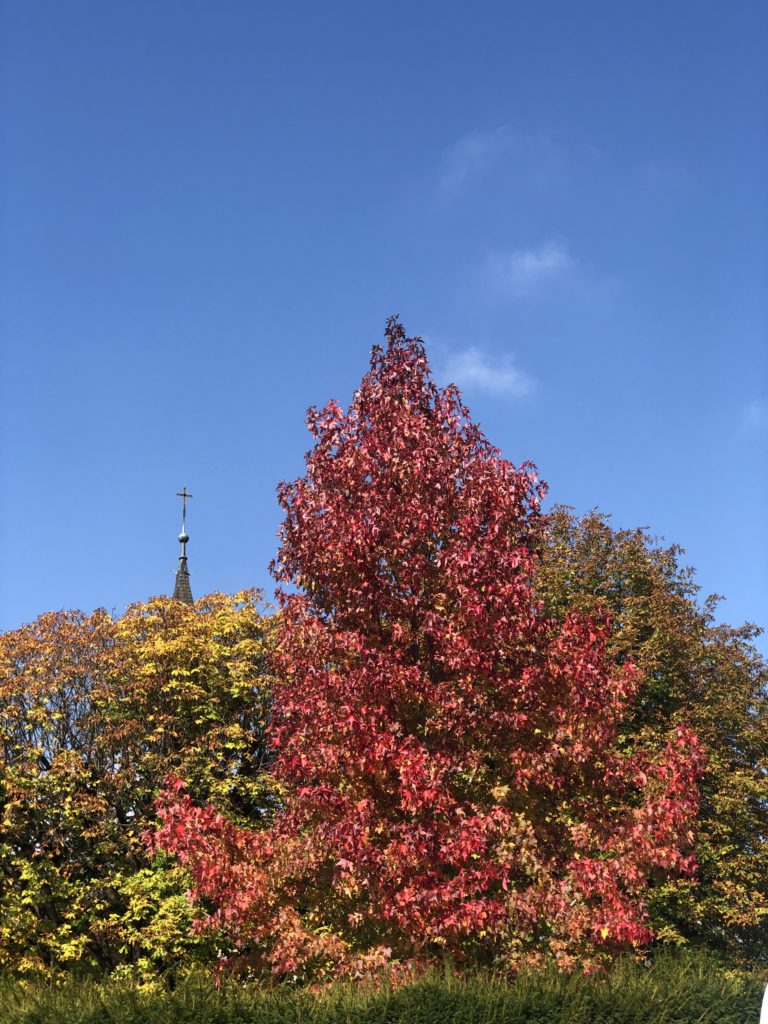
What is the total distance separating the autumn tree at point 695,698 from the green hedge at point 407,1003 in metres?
16.2

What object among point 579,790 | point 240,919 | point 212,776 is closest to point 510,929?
point 579,790

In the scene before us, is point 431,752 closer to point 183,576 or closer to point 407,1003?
point 407,1003

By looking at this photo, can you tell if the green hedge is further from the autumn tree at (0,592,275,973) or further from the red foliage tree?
the autumn tree at (0,592,275,973)

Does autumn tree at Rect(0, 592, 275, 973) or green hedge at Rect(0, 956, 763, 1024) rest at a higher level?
autumn tree at Rect(0, 592, 275, 973)

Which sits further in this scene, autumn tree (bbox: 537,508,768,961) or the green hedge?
autumn tree (bbox: 537,508,768,961)

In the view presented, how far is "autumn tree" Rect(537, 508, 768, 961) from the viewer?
29.9 meters

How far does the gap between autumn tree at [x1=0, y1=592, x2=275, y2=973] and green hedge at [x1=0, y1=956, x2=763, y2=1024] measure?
14.7 metres

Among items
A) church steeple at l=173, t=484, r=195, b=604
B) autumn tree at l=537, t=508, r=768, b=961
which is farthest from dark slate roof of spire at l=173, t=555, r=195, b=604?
autumn tree at l=537, t=508, r=768, b=961

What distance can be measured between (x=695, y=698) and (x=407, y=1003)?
2246 centimetres

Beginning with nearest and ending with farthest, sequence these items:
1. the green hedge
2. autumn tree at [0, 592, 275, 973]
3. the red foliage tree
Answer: the green hedge
the red foliage tree
autumn tree at [0, 592, 275, 973]

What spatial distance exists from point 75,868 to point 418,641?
59.2 feet

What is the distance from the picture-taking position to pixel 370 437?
15047mm

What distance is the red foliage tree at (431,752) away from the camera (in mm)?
13109

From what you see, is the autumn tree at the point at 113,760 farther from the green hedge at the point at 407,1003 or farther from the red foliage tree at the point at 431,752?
the green hedge at the point at 407,1003
